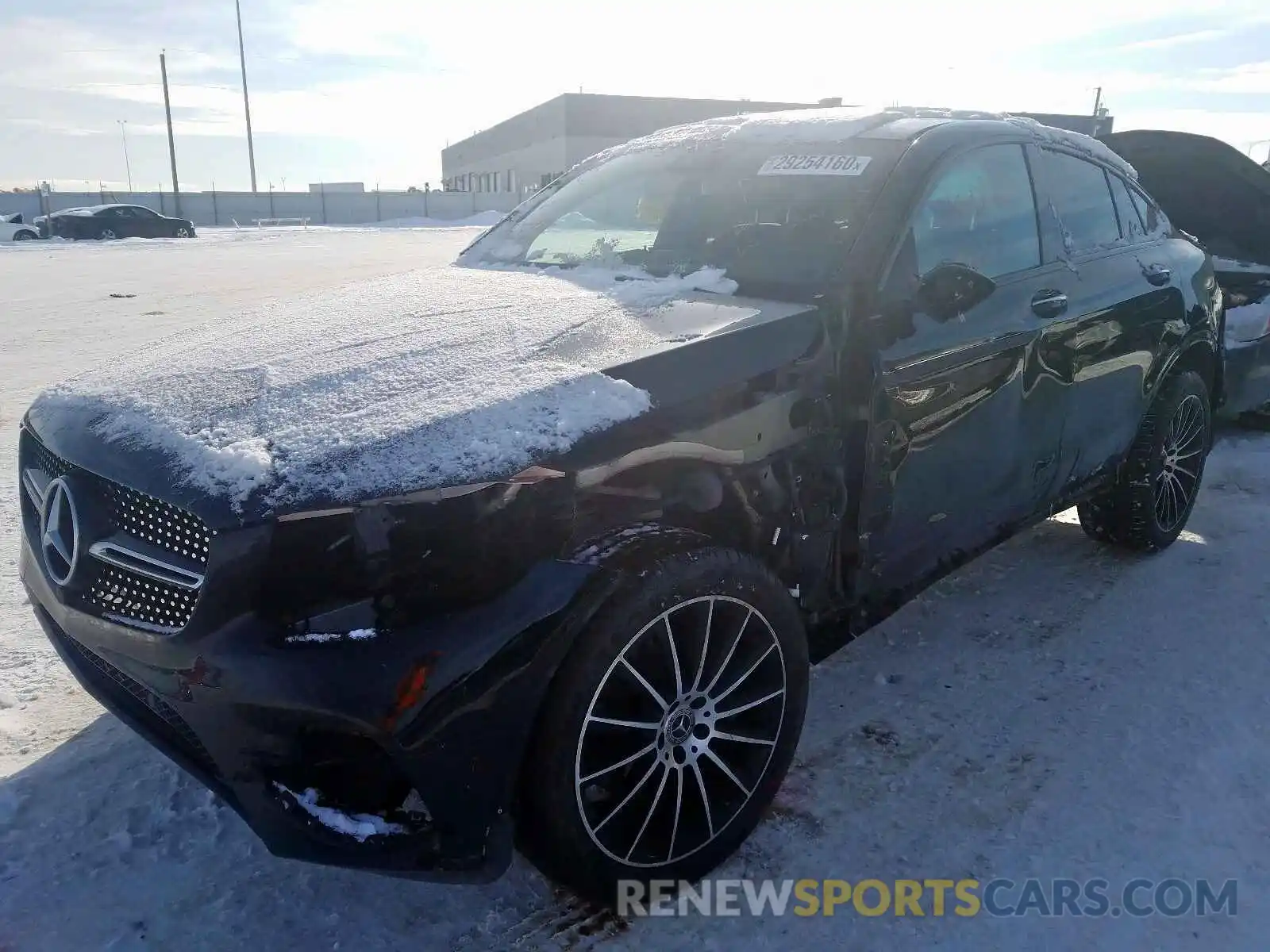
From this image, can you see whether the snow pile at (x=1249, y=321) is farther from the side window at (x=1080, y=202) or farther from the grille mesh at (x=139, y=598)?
the grille mesh at (x=139, y=598)

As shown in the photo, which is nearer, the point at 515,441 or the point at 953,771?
the point at 515,441

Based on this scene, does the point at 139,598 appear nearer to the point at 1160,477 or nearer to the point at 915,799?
the point at 915,799

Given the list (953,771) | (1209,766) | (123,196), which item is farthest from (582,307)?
(123,196)

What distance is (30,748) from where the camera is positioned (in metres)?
2.73

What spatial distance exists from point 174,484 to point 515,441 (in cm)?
68

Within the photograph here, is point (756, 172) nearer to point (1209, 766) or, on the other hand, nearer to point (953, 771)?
point (953, 771)

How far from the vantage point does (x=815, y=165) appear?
3.05m

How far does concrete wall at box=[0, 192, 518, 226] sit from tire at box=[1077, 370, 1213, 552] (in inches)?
1692

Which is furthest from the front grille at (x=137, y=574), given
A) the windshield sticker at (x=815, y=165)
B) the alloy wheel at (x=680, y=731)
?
the windshield sticker at (x=815, y=165)

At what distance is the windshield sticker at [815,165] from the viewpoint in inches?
117

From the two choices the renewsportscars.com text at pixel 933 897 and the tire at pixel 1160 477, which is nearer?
the renewsportscars.com text at pixel 933 897

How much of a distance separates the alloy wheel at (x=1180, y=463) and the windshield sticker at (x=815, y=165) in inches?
85.4

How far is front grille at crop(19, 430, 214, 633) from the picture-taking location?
6.13 ft

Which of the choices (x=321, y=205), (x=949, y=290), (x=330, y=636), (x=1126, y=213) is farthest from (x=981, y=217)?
(x=321, y=205)
